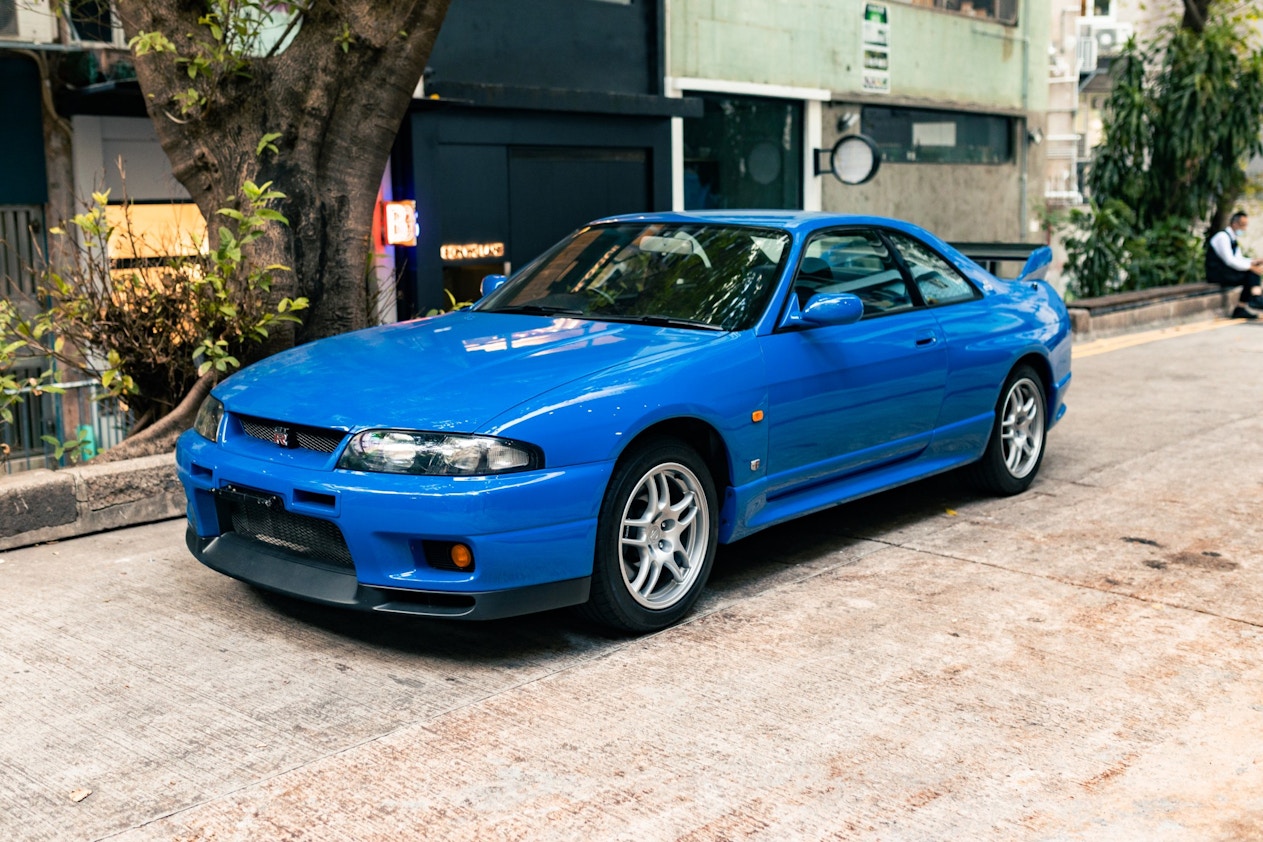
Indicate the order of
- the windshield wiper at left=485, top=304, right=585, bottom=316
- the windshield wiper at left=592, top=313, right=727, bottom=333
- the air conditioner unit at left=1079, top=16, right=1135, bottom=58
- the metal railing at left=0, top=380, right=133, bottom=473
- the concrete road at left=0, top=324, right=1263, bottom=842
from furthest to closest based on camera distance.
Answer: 1. the air conditioner unit at left=1079, top=16, right=1135, bottom=58
2. the metal railing at left=0, top=380, right=133, bottom=473
3. the windshield wiper at left=485, top=304, right=585, bottom=316
4. the windshield wiper at left=592, top=313, right=727, bottom=333
5. the concrete road at left=0, top=324, right=1263, bottom=842

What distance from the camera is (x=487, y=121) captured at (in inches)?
496

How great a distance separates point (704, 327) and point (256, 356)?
2985mm

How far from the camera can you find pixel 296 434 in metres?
4.83

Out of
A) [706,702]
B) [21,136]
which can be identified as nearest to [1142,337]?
[21,136]

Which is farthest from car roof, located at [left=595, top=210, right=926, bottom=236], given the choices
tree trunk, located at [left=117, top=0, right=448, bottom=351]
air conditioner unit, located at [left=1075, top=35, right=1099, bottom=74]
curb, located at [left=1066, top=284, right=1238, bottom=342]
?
air conditioner unit, located at [left=1075, top=35, right=1099, bottom=74]

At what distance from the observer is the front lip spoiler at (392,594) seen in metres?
4.55

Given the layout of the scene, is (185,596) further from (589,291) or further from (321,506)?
(589,291)

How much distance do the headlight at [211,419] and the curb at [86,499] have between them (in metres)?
1.41

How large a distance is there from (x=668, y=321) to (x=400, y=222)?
6789 millimetres

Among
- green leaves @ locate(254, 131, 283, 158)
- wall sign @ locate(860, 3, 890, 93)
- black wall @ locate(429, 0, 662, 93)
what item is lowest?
green leaves @ locate(254, 131, 283, 158)

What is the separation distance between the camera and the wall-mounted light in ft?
38.8

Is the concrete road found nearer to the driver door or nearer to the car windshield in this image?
the driver door

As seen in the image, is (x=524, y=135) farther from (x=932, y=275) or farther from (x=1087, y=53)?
(x=1087, y=53)

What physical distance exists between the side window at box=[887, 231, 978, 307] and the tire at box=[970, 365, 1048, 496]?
22.3 inches
